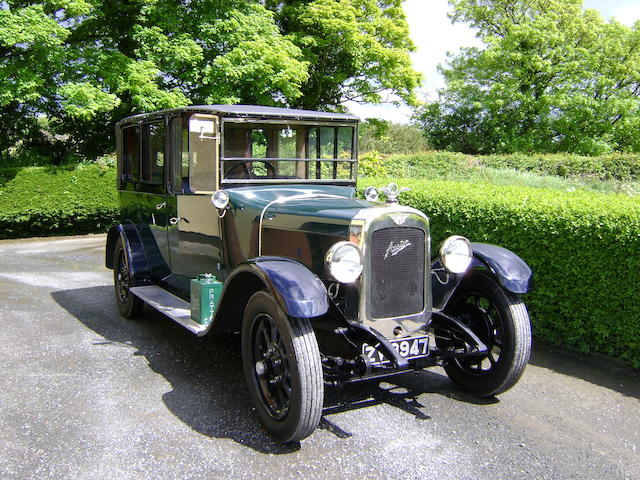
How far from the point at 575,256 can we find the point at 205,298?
3186 millimetres

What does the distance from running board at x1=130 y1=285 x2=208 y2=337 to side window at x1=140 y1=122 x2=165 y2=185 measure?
1.07 metres

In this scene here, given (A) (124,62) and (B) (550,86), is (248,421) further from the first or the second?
(B) (550,86)

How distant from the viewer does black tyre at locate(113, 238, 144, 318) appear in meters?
5.73

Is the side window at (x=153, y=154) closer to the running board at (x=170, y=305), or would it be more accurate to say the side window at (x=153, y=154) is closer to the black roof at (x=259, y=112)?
the black roof at (x=259, y=112)

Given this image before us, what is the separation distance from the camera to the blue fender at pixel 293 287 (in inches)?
120

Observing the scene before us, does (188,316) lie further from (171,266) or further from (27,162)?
(27,162)

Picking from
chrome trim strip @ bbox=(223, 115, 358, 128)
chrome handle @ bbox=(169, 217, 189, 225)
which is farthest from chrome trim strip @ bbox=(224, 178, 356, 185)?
chrome handle @ bbox=(169, 217, 189, 225)

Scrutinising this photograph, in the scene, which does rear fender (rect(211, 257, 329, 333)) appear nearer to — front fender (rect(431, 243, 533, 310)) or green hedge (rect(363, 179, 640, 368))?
front fender (rect(431, 243, 533, 310))

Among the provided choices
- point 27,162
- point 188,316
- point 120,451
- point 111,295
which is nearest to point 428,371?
point 188,316

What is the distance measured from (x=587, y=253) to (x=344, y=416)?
2.58 metres

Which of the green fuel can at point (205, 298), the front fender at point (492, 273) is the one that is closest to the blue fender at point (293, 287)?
the green fuel can at point (205, 298)

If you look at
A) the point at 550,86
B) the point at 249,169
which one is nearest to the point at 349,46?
the point at 550,86

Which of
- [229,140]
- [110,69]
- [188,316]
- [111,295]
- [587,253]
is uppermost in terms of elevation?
[110,69]

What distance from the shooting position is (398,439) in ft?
11.1
